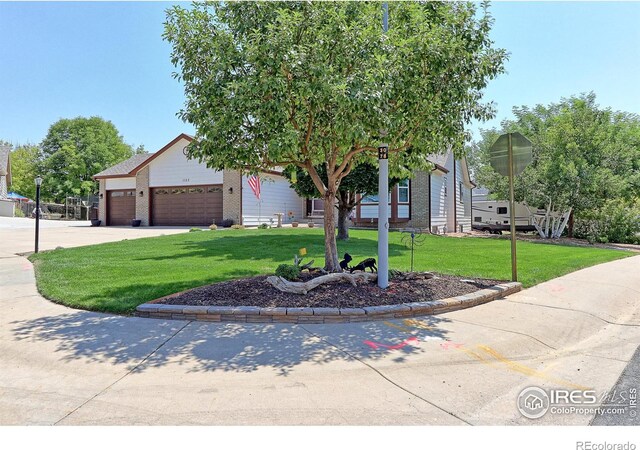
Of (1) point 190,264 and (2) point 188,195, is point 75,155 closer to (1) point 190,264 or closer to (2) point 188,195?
(2) point 188,195

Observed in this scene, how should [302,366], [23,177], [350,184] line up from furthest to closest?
[23,177] → [350,184] → [302,366]

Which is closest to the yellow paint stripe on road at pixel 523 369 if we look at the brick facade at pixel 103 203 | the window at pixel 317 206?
the window at pixel 317 206

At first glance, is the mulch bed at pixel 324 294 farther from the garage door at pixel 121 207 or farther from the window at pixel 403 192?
the garage door at pixel 121 207

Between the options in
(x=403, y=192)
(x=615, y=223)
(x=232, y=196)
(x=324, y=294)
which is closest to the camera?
(x=324, y=294)

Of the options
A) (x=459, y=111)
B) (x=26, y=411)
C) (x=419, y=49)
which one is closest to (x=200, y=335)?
(x=26, y=411)

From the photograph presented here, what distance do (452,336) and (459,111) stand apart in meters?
3.92

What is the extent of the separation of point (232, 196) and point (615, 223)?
21.8 meters

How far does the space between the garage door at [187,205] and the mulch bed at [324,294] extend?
1778cm

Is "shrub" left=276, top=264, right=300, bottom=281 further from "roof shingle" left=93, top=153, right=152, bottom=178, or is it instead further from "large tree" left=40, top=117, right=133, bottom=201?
"large tree" left=40, top=117, right=133, bottom=201

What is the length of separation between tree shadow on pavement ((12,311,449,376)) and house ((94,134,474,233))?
1667cm

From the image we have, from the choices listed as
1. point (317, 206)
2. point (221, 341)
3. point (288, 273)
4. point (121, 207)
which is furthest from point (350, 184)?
point (121, 207)

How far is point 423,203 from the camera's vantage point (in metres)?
21.9

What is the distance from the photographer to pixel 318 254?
11.7m
